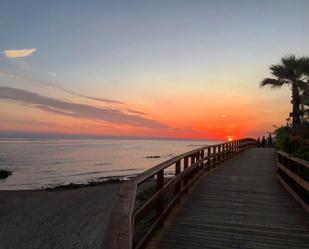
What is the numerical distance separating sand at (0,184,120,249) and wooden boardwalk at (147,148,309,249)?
7.48 meters

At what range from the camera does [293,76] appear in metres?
33.3

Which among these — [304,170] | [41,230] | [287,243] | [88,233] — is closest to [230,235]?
[287,243]

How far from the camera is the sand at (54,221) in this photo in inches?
666

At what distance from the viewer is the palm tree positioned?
32.6 meters

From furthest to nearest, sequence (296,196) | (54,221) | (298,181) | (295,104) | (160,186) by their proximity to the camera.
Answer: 1. (295,104)
2. (54,221)
3. (296,196)
4. (298,181)
5. (160,186)

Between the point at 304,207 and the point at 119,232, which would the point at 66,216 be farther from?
the point at 119,232

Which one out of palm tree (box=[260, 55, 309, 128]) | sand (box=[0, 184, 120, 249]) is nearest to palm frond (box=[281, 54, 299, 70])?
palm tree (box=[260, 55, 309, 128])

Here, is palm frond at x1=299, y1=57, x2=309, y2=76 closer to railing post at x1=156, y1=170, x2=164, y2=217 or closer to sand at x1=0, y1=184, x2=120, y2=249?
sand at x1=0, y1=184, x2=120, y2=249

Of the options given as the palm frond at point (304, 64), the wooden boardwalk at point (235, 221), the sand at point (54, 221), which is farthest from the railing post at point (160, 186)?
the palm frond at point (304, 64)

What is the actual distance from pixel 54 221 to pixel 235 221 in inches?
623

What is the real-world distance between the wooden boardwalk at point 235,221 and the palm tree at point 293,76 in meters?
22.9

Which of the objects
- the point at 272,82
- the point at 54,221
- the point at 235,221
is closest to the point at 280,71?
the point at 272,82

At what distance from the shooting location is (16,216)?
2369 centimetres

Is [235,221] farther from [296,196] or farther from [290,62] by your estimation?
[290,62]
